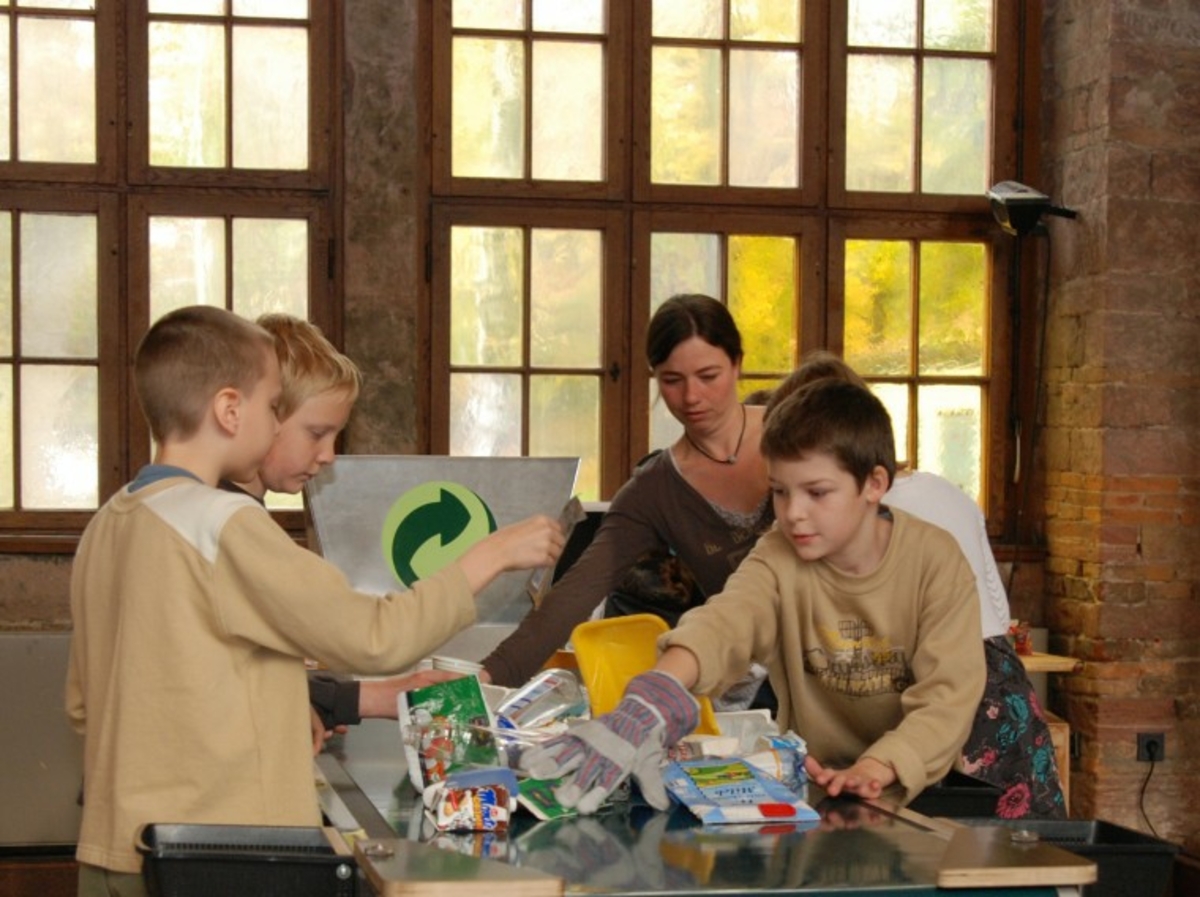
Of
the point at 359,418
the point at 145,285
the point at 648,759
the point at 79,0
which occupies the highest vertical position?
the point at 79,0

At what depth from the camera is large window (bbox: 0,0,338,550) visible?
4895mm

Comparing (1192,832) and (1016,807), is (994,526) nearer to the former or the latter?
(1192,832)

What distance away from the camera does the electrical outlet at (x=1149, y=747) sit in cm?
504

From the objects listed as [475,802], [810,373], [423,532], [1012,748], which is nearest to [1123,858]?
[475,802]

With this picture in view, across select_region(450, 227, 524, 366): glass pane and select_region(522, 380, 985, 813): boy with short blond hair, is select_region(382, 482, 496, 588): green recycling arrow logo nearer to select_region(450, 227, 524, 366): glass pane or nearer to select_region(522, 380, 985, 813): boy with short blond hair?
select_region(522, 380, 985, 813): boy with short blond hair

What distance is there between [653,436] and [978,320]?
1.12 metres

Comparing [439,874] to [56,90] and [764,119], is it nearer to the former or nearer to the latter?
[56,90]

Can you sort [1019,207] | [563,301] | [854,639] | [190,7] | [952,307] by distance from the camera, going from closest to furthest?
[854,639] → [190,7] → [1019,207] → [563,301] → [952,307]

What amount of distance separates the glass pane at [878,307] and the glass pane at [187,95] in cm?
196

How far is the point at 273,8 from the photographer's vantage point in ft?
16.4

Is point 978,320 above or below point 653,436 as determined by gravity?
above

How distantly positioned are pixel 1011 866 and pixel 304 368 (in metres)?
1.20

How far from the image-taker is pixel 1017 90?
5.39 m

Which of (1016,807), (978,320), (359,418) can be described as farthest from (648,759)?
(978,320)
